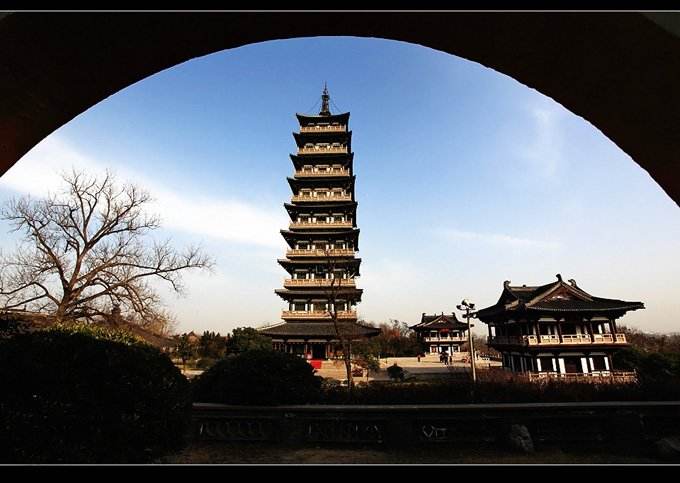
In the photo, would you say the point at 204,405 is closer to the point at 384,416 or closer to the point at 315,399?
the point at 315,399

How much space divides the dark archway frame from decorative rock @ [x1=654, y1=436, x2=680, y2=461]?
5.98 meters

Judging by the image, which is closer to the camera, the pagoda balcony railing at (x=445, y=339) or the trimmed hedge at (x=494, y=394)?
the trimmed hedge at (x=494, y=394)

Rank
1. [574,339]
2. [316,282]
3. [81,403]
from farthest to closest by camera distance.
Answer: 1. [316,282]
2. [574,339]
3. [81,403]

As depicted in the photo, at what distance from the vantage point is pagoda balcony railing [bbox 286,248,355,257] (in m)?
25.3

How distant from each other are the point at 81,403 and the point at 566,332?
25.7 m

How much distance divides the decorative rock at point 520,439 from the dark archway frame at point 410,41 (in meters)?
5.51

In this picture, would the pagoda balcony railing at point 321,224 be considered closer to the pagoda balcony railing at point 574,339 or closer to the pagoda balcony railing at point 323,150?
the pagoda balcony railing at point 323,150

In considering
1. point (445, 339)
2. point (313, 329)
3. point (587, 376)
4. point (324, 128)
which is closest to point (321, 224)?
point (313, 329)

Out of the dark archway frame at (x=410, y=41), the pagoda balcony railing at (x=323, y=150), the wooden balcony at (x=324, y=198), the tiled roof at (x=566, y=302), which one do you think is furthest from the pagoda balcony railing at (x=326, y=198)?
the dark archway frame at (x=410, y=41)

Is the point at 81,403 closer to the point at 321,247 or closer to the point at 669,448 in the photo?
the point at 669,448

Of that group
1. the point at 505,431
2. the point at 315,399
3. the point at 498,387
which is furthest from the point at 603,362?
the point at 315,399

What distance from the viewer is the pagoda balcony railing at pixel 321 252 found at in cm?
2528

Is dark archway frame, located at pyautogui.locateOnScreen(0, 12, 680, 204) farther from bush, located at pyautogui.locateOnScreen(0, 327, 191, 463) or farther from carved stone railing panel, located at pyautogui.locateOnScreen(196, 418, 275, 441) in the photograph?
carved stone railing panel, located at pyautogui.locateOnScreen(196, 418, 275, 441)

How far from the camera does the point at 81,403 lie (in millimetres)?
3633
